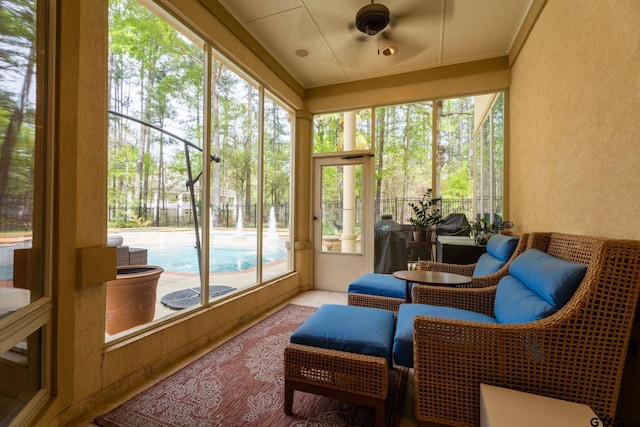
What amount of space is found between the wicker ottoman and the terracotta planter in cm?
123

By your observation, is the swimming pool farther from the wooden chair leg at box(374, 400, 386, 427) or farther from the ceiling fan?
the ceiling fan

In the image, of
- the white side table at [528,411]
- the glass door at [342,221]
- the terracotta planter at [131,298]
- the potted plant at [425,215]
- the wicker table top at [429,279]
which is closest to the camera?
the white side table at [528,411]

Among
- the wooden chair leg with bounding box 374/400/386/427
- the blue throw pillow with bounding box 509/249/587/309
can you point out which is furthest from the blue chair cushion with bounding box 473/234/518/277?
the wooden chair leg with bounding box 374/400/386/427

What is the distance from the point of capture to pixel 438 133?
3797mm

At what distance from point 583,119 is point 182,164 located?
3.02 m

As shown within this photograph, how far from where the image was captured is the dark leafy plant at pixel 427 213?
144 inches

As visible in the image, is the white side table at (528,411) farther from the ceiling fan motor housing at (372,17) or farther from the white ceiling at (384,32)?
the white ceiling at (384,32)

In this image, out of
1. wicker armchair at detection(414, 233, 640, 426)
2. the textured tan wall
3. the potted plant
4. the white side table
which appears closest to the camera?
the white side table

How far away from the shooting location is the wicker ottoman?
1442 millimetres

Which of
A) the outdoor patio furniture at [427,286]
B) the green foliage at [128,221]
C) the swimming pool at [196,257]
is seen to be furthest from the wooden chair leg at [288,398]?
the green foliage at [128,221]

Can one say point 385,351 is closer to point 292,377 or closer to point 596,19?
point 292,377

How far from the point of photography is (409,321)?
5.66ft

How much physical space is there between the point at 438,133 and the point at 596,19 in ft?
7.15

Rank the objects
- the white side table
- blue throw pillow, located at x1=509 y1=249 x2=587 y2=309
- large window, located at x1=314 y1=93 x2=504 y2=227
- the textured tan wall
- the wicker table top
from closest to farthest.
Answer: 1. the white side table
2. blue throw pillow, located at x1=509 y1=249 x2=587 y2=309
3. the textured tan wall
4. the wicker table top
5. large window, located at x1=314 y1=93 x2=504 y2=227
